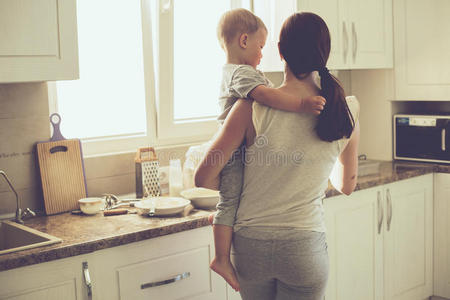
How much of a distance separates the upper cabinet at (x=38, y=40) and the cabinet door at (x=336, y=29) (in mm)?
1399

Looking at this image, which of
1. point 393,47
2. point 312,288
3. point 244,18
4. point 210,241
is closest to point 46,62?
point 244,18

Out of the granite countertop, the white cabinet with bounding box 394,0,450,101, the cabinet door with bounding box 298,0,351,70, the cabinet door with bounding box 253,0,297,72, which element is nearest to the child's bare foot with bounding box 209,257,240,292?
the granite countertop

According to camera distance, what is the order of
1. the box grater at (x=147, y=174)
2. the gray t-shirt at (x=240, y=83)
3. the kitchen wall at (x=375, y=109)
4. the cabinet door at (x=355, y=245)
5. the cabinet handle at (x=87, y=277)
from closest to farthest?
the gray t-shirt at (x=240, y=83) → the cabinet handle at (x=87, y=277) → the box grater at (x=147, y=174) → the cabinet door at (x=355, y=245) → the kitchen wall at (x=375, y=109)

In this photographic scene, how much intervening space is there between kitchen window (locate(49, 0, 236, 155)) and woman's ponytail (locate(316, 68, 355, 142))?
142 centimetres

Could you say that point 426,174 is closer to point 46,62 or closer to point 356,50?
point 356,50

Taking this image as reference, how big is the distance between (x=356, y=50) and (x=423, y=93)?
1.72ft

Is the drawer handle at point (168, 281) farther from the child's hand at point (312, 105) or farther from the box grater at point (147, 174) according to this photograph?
the child's hand at point (312, 105)

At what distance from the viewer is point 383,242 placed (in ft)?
9.84

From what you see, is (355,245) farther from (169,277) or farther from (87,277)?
(87,277)

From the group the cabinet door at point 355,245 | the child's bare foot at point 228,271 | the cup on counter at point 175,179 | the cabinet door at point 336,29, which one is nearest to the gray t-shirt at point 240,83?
the child's bare foot at point 228,271

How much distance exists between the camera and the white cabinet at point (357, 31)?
298cm

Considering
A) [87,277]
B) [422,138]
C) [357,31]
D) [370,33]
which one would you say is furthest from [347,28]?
[87,277]

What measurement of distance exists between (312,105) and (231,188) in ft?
1.15

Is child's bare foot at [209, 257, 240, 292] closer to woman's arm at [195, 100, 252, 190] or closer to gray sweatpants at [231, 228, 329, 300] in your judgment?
gray sweatpants at [231, 228, 329, 300]
